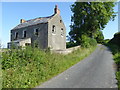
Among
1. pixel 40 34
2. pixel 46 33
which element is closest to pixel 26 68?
pixel 46 33

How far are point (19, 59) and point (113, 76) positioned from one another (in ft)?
20.0

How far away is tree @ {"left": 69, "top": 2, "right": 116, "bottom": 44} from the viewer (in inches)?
1145

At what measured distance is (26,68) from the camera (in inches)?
356

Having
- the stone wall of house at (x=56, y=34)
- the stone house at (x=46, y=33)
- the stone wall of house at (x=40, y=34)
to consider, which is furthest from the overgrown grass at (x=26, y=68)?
the stone wall of house at (x=56, y=34)

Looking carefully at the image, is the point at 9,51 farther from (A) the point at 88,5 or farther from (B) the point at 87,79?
(A) the point at 88,5

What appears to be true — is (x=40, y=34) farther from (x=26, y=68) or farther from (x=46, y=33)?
(x=26, y=68)

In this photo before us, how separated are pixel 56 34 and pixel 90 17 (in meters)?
7.39

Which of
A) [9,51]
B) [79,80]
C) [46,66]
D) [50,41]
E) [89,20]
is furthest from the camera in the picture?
[89,20]

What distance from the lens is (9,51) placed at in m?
9.83

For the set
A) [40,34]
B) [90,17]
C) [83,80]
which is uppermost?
[90,17]

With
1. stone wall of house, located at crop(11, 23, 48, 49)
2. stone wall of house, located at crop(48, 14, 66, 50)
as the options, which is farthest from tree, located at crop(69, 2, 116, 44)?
stone wall of house, located at crop(11, 23, 48, 49)

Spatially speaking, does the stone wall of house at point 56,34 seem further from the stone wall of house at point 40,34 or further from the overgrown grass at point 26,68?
the overgrown grass at point 26,68

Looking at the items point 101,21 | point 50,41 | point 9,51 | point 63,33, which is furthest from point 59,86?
point 101,21

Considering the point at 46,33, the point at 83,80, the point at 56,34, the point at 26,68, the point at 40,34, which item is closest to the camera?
the point at 26,68
